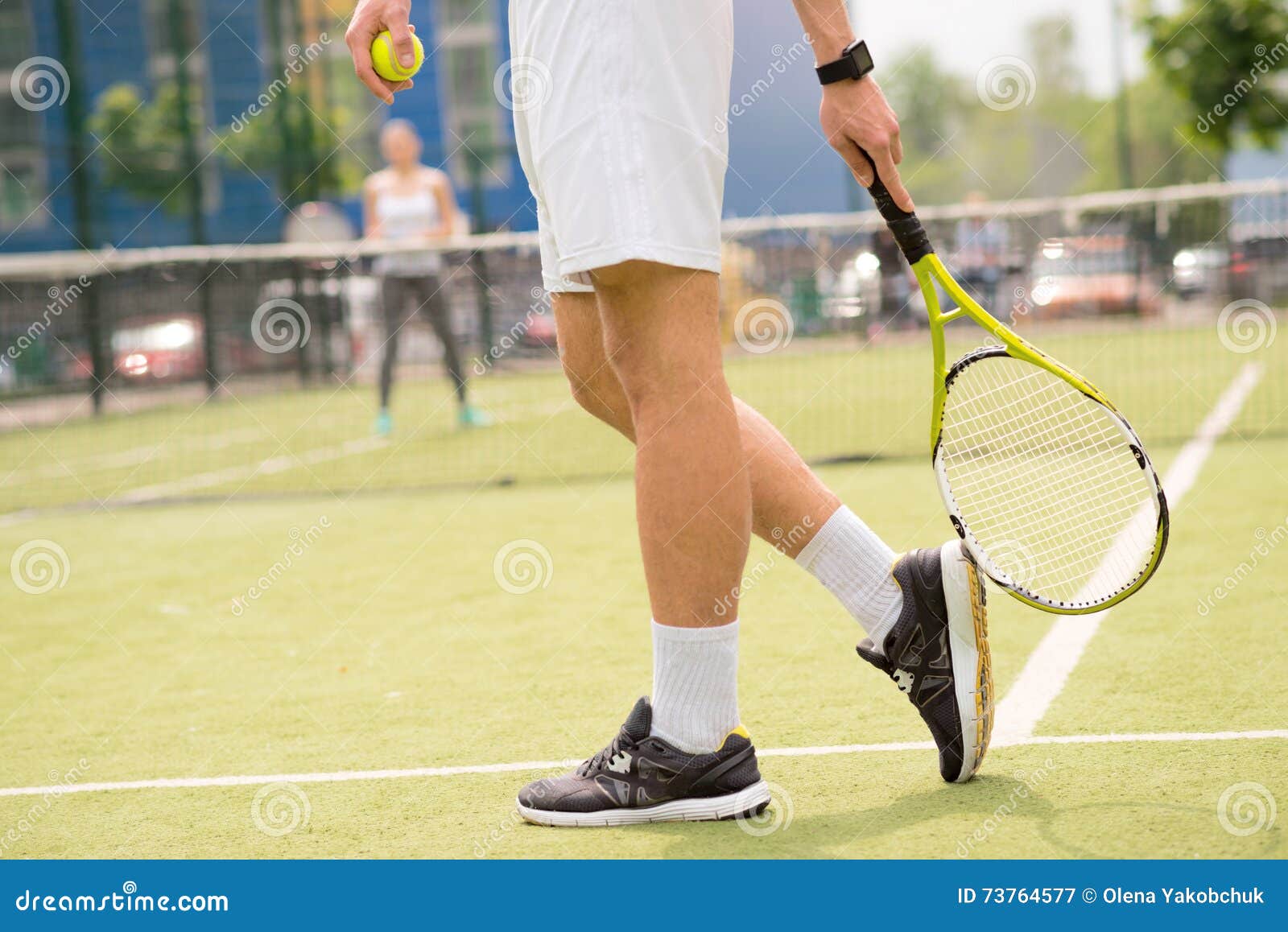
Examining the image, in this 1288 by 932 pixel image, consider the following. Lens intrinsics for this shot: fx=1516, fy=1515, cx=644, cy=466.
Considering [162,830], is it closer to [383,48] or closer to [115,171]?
[383,48]

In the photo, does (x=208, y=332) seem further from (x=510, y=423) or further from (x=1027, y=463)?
(x=1027, y=463)

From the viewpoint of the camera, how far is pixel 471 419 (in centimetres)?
923

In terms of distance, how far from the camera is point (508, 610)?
439cm

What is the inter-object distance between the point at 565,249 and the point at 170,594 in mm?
3121

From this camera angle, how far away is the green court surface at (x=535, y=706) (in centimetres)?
244

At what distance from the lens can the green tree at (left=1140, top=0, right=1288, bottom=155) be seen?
1021 inches

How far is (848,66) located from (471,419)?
22.6ft

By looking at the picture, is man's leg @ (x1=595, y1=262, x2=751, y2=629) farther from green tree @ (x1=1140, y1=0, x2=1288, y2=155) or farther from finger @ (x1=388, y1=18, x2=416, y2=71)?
green tree @ (x1=1140, y1=0, x2=1288, y2=155)

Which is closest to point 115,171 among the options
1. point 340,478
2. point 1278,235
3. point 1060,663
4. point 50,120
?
point 50,120

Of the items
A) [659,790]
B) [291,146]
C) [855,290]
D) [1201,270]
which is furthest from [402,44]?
[291,146]

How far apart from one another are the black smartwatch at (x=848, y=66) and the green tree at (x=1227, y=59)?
25.2 metres

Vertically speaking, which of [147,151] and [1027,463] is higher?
[147,151]

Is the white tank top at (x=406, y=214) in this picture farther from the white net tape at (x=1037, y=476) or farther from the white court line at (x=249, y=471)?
the white net tape at (x=1037, y=476)

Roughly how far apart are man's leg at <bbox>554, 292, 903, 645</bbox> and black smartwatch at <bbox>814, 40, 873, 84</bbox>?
0.55m
